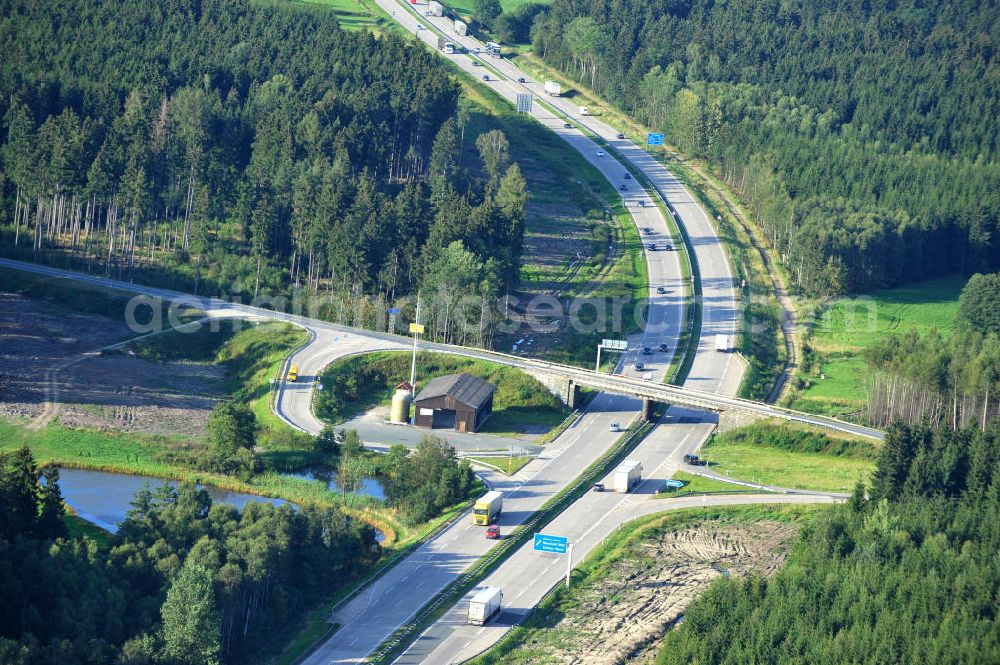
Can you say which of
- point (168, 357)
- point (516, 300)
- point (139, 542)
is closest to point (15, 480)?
point (139, 542)

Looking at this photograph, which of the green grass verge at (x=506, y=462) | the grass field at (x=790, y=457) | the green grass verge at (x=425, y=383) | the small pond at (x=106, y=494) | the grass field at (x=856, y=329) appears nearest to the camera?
the small pond at (x=106, y=494)

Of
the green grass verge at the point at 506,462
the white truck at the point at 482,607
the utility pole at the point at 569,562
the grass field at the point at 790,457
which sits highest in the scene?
the grass field at the point at 790,457

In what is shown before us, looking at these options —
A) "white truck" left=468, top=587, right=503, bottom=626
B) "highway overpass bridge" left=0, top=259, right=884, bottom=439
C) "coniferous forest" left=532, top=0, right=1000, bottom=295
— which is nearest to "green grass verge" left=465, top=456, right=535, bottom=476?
"highway overpass bridge" left=0, top=259, right=884, bottom=439

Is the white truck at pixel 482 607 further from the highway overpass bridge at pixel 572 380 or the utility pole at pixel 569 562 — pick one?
the highway overpass bridge at pixel 572 380

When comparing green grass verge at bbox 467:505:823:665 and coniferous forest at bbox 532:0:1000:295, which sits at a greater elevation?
coniferous forest at bbox 532:0:1000:295

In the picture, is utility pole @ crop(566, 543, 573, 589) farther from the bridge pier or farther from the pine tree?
the bridge pier

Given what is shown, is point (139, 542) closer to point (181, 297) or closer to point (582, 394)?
point (582, 394)

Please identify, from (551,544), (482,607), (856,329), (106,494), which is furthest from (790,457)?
(106,494)

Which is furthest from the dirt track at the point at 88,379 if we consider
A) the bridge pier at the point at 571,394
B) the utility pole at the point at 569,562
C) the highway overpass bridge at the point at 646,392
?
the utility pole at the point at 569,562
